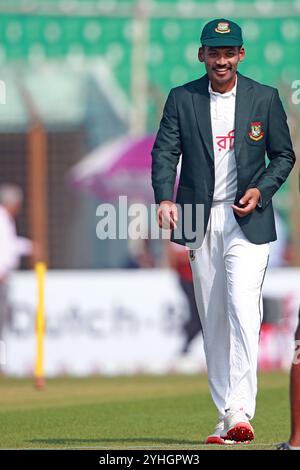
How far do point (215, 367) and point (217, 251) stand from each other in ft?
2.14

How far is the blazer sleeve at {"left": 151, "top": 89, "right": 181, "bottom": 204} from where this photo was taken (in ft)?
26.9

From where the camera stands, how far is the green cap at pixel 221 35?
806cm

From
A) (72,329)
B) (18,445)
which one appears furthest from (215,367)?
(72,329)

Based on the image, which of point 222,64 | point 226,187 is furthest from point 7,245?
point 222,64

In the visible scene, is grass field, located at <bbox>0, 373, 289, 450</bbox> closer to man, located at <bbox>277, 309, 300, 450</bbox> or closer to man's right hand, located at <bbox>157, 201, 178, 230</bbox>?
man, located at <bbox>277, 309, 300, 450</bbox>

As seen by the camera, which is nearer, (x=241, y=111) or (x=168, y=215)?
(x=168, y=215)

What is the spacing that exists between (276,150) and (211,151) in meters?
0.38

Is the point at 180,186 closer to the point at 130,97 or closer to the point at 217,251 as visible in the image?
the point at 217,251

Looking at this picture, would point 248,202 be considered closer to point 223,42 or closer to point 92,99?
point 223,42

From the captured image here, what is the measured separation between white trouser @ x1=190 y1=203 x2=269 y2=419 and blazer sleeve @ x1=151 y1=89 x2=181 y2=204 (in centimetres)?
30

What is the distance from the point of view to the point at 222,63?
26.6 feet

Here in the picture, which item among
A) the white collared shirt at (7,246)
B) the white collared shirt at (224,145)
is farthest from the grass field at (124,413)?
the white collared shirt at (7,246)

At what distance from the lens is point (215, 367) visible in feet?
27.2

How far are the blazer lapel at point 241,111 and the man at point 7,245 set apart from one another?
28.6 feet
